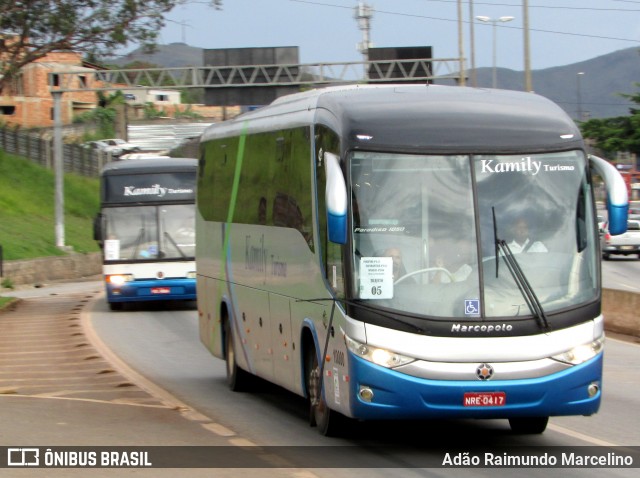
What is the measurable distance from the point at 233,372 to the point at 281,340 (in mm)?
2588

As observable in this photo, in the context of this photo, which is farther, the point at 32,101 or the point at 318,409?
the point at 32,101

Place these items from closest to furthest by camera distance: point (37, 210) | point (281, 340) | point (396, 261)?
1. point (396, 261)
2. point (281, 340)
3. point (37, 210)

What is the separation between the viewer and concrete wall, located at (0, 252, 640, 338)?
2206 centimetres

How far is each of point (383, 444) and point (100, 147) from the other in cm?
7700

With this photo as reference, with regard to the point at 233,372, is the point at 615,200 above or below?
above

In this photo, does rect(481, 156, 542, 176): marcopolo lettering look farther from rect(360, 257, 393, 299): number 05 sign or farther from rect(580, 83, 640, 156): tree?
rect(580, 83, 640, 156): tree

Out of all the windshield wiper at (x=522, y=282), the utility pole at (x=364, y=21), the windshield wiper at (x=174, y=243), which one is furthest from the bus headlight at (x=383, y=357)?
the utility pole at (x=364, y=21)

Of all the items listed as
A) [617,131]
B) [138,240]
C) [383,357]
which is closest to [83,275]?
[138,240]

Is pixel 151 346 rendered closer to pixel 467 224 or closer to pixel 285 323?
pixel 285 323

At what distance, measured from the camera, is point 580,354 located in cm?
989

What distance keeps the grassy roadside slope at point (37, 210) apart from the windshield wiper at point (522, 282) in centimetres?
3646

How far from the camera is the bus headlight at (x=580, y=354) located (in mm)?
9812

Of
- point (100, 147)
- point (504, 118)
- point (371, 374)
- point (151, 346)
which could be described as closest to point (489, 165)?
point (504, 118)

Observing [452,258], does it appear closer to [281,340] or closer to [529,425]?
[529,425]
